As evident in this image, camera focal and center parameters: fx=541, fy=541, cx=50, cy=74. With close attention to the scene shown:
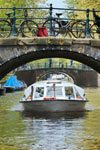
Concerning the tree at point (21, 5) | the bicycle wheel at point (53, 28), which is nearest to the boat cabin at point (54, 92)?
the bicycle wheel at point (53, 28)

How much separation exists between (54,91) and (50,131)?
7017 mm

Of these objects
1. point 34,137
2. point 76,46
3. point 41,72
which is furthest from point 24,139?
point 41,72

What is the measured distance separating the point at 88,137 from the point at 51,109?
7.46 metres

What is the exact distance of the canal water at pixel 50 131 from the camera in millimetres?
14180

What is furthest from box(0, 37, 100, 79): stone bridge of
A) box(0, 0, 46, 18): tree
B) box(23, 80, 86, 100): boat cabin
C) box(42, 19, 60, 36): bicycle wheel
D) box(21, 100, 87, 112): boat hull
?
box(0, 0, 46, 18): tree

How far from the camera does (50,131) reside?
55.4 ft

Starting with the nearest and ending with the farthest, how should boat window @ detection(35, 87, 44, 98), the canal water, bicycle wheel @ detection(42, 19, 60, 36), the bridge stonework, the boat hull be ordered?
the canal water < bicycle wheel @ detection(42, 19, 60, 36) < the boat hull < boat window @ detection(35, 87, 44, 98) < the bridge stonework

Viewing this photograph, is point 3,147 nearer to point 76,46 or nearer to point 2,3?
point 76,46

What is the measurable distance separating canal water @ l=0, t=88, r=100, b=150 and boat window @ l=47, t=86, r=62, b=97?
143 centimetres

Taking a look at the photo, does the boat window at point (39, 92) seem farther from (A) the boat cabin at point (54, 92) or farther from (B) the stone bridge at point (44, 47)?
(B) the stone bridge at point (44, 47)

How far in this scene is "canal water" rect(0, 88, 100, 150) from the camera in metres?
14.2

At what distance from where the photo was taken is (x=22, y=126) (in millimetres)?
18172

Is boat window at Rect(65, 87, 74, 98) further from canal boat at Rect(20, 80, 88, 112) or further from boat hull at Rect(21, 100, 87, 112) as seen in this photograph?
boat hull at Rect(21, 100, 87, 112)

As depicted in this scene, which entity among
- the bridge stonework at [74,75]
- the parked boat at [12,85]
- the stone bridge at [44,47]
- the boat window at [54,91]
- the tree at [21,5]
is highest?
the bridge stonework at [74,75]
